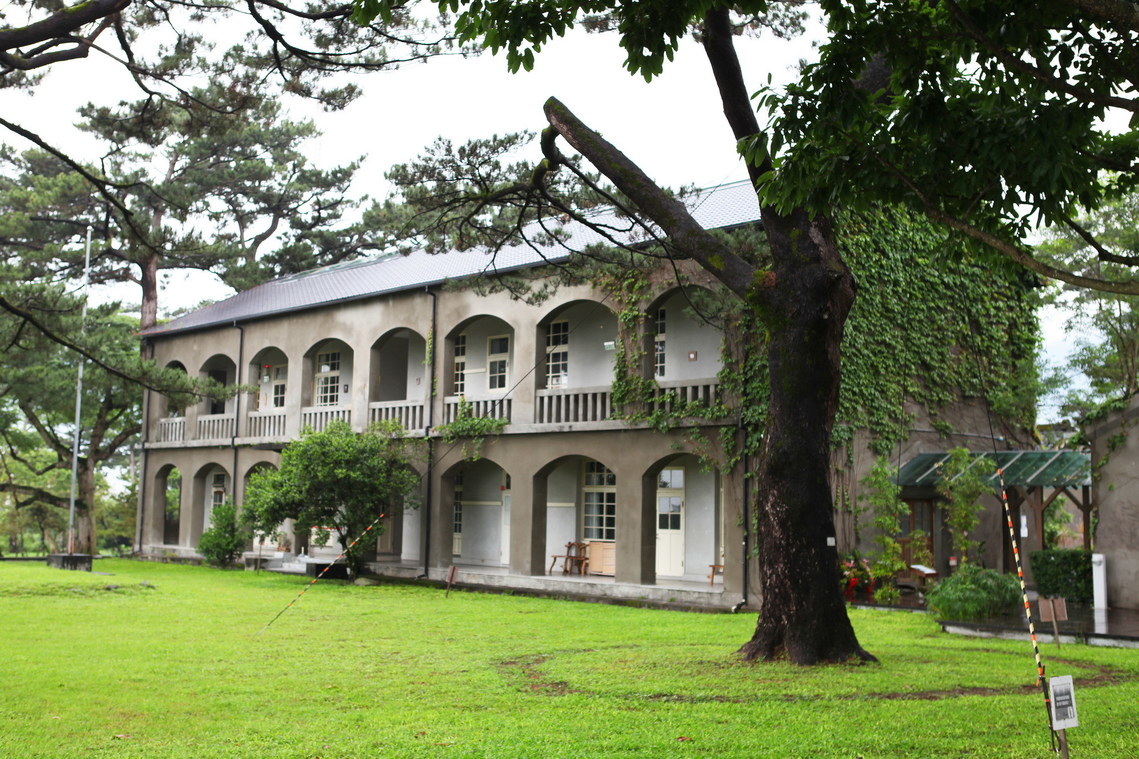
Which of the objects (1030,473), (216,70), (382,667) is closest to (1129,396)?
(1030,473)

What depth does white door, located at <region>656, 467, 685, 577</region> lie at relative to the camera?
21.9 m

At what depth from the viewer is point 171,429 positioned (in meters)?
30.9

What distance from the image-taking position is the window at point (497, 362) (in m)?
24.4

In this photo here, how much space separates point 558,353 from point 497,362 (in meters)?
1.74

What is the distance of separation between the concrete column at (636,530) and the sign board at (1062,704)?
1404cm

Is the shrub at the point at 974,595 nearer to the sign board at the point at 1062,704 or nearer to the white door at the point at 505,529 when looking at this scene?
the sign board at the point at 1062,704

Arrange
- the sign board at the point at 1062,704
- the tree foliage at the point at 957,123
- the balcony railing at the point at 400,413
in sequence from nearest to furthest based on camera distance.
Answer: the sign board at the point at 1062,704
the tree foliage at the point at 957,123
the balcony railing at the point at 400,413

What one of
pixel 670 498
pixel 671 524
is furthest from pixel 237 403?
pixel 671 524

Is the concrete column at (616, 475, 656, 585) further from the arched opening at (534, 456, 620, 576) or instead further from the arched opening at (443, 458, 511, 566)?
the arched opening at (443, 458, 511, 566)

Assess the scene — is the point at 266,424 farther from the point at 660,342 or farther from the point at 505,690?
the point at 505,690

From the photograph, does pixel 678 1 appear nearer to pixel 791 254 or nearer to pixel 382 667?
pixel 791 254

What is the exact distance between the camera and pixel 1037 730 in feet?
24.1

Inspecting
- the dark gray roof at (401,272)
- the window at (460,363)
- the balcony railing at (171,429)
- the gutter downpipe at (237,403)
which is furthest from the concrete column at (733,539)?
the balcony railing at (171,429)

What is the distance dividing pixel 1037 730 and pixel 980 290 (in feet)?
55.7
